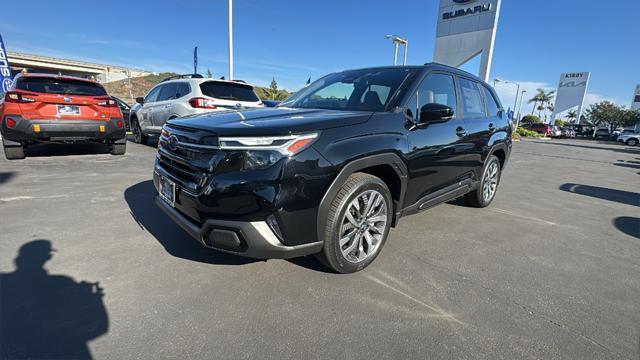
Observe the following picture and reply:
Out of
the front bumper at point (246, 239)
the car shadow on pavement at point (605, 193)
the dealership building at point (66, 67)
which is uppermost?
the dealership building at point (66, 67)

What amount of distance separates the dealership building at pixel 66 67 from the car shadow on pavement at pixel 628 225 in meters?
→ 65.1

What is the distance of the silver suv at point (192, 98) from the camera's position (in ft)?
23.4

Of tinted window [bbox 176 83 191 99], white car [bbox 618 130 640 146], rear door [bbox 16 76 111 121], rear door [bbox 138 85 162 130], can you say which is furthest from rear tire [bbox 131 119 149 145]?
white car [bbox 618 130 640 146]

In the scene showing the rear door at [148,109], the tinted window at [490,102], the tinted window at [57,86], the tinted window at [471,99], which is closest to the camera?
the tinted window at [471,99]

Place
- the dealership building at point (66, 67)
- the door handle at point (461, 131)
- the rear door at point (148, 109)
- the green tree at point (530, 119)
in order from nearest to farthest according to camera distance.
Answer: the door handle at point (461, 131) < the rear door at point (148, 109) < the dealership building at point (66, 67) < the green tree at point (530, 119)

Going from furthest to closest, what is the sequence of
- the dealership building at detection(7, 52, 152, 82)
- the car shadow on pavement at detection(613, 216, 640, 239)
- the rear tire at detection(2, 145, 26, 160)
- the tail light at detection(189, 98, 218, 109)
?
the dealership building at detection(7, 52, 152, 82)
the tail light at detection(189, 98, 218, 109)
the rear tire at detection(2, 145, 26, 160)
the car shadow on pavement at detection(613, 216, 640, 239)

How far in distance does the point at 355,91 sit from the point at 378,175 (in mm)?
994

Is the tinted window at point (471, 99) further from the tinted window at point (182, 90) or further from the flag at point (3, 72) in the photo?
the flag at point (3, 72)

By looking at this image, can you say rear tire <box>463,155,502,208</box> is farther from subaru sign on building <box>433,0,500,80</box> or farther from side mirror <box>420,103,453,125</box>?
subaru sign on building <box>433,0,500,80</box>

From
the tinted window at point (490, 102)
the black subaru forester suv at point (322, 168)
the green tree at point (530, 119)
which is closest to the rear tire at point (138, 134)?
the black subaru forester suv at point (322, 168)

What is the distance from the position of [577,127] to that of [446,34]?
37.4 meters

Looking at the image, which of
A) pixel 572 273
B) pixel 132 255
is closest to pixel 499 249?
pixel 572 273

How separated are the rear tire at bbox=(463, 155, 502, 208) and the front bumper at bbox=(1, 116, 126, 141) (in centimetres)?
668

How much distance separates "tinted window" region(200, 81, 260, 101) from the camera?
7294mm
